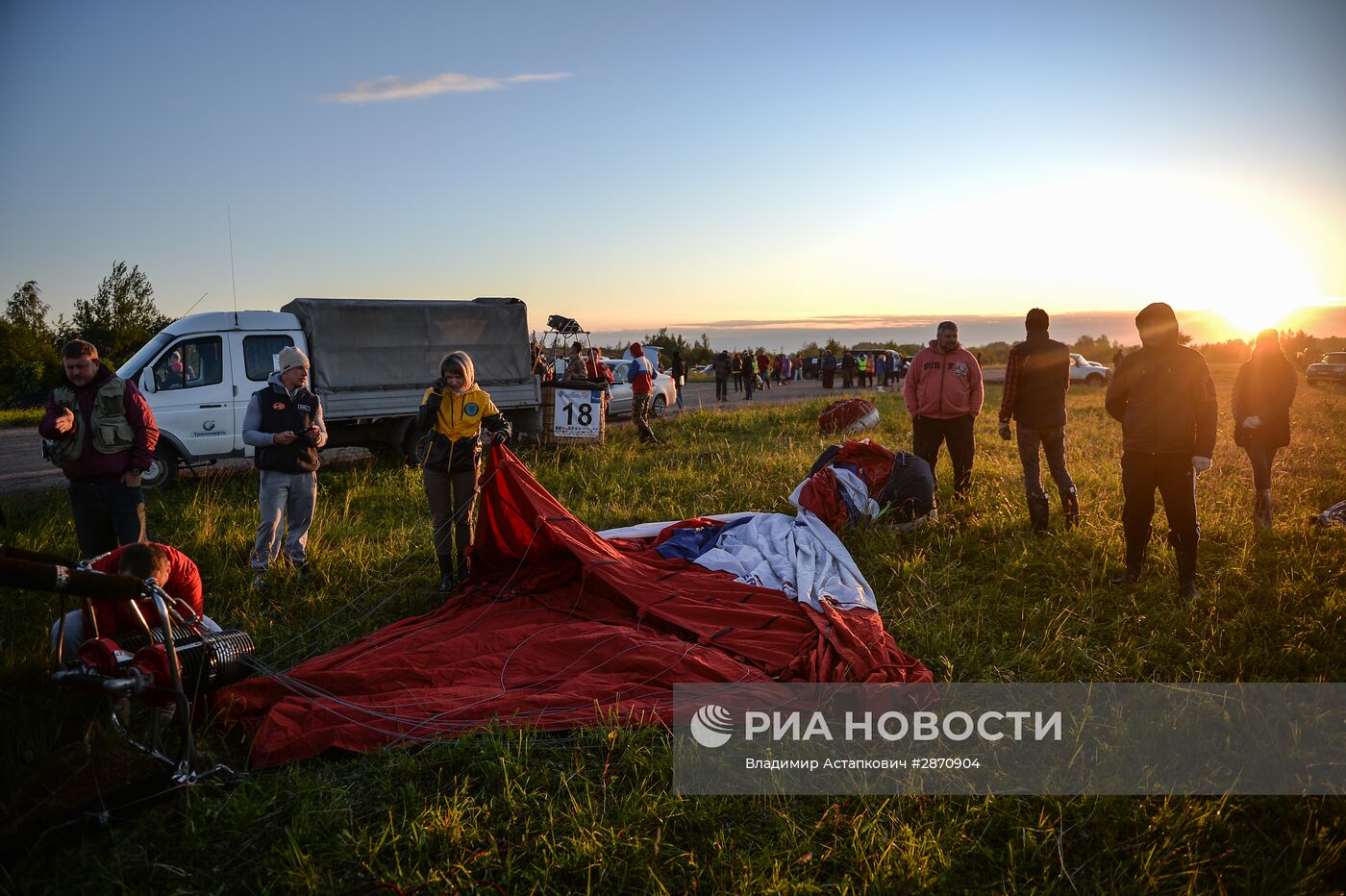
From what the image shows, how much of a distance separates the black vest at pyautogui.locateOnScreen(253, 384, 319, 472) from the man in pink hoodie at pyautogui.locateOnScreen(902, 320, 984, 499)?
209 inches

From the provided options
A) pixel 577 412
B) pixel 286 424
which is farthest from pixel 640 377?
pixel 286 424

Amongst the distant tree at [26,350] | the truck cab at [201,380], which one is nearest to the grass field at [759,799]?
the truck cab at [201,380]

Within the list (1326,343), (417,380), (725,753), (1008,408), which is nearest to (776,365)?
(417,380)

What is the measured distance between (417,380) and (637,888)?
9.86m

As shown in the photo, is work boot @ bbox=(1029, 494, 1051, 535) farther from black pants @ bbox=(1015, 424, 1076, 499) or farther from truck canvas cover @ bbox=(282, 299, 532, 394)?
truck canvas cover @ bbox=(282, 299, 532, 394)

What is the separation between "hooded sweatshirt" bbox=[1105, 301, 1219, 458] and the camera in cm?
530

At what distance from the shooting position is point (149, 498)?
351 inches

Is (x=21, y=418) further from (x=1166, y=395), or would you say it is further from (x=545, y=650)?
(x=1166, y=395)

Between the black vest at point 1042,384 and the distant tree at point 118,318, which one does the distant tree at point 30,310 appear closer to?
the distant tree at point 118,318

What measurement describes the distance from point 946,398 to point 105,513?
7052mm

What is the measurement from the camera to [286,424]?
6191 millimetres

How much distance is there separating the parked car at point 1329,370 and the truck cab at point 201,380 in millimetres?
34204

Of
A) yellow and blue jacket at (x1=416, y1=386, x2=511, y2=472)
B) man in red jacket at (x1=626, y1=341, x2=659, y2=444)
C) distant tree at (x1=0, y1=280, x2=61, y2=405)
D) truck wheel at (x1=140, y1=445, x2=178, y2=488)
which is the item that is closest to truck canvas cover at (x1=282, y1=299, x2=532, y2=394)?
truck wheel at (x1=140, y1=445, x2=178, y2=488)

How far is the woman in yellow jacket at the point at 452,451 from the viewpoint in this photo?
20.0 feet
